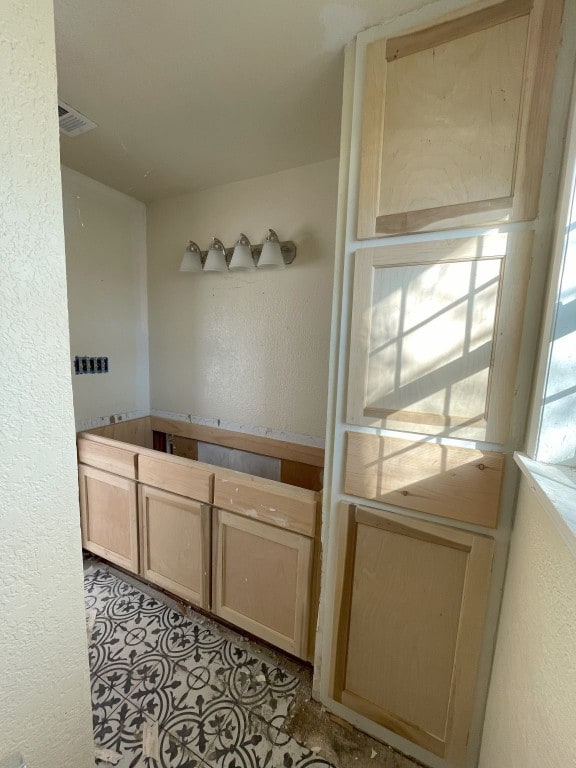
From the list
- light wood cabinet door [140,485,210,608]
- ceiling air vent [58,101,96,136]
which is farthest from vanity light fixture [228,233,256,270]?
light wood cabinet door [140,485,210,608]

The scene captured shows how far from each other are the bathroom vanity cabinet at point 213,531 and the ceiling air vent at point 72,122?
1.45 metres

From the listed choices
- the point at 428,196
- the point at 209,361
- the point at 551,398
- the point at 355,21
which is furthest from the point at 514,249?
the point at 209,361

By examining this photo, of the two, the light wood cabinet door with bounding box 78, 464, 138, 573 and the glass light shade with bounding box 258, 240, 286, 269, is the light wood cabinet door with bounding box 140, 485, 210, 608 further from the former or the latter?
the glass light shade with bounding box 258, 240, 286, 269

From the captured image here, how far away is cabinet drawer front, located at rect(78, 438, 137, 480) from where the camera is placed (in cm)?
164

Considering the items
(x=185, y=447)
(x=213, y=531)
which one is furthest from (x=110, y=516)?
(x=213, y=531)

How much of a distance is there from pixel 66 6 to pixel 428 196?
112 centimetres

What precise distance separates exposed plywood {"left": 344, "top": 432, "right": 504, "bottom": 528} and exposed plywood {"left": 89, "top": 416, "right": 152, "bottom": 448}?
1.64m

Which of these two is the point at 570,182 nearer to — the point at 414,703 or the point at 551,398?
the point at 551,398

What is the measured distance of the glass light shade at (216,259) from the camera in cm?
182

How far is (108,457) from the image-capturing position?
1.71 metres

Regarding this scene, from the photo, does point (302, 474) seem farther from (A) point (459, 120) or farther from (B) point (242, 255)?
(A) point (459, 120)

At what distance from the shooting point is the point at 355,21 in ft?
2.94

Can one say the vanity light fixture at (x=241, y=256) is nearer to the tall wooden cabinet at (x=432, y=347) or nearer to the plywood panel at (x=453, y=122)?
the tall wooden cabinet at (x=432, y=347)

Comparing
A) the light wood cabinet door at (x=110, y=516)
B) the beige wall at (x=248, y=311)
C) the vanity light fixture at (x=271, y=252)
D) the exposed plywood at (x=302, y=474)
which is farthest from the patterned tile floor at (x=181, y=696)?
the vanity light fixture at (x=271, y=252)
